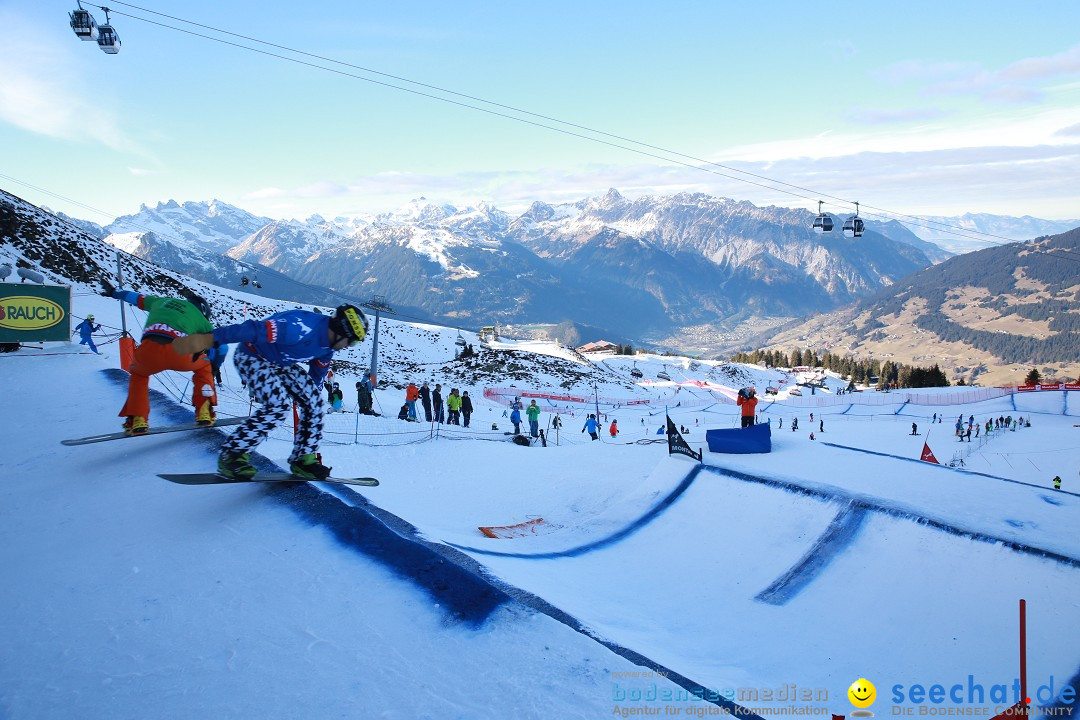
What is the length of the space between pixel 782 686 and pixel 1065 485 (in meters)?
27.8

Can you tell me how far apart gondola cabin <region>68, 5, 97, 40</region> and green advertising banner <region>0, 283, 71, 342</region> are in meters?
6.49

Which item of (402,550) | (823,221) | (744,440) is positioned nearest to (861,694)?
(402,550)

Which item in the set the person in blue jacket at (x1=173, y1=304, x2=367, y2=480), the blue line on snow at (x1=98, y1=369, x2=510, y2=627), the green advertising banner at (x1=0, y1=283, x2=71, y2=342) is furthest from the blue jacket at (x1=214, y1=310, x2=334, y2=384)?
the green advertising banner at (x1=0, y1=283, x2=71, y2=342)

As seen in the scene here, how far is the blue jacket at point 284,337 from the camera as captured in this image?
571 centimetres

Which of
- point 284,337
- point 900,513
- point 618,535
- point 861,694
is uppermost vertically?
point 284,337

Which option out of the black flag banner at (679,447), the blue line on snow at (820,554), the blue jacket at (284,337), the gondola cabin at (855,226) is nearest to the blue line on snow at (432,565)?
the blue jacket at (284,337)

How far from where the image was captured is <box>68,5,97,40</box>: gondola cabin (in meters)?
14.7

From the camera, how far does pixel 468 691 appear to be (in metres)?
3.30

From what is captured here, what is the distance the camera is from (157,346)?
7668mm

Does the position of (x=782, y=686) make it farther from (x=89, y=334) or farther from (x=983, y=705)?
(x=89, y=334)

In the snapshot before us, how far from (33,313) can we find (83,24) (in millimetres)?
7360

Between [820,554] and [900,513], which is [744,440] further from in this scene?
[820,554]

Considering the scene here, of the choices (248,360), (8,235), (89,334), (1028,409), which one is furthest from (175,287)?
(1028,409)

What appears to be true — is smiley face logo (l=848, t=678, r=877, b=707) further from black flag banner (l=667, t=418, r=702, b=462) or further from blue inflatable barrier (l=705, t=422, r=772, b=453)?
blue inflatable barrier (l=705, t=422, r=772, b=453)
